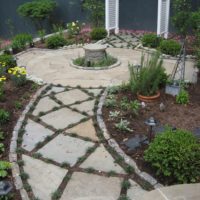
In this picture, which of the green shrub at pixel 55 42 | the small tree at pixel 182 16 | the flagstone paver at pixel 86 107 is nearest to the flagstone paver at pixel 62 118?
the flagstone paver at pixel 86 107

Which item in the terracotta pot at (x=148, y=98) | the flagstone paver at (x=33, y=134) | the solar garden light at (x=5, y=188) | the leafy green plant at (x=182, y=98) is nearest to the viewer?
the solar garden light at (x=5, y=188)

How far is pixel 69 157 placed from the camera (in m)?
4.46

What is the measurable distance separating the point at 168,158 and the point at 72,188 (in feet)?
3.75

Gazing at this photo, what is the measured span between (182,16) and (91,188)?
723 cm

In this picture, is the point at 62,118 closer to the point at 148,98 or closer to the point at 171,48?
the point at 148,98

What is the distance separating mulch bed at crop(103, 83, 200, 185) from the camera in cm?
480

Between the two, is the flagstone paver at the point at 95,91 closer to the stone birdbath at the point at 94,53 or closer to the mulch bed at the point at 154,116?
the mulch bed at the point at 154,116

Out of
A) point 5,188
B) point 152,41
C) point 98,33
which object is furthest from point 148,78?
point 98,33

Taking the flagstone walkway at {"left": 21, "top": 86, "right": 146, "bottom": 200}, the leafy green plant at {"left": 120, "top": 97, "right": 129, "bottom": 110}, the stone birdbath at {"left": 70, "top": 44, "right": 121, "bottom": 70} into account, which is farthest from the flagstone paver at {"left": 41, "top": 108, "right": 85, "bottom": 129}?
the stone birdbath at {"left": 70, "top": 44, "right": 121, "bottom": 70}

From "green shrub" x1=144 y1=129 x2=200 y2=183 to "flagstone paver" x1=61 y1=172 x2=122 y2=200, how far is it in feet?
1.76

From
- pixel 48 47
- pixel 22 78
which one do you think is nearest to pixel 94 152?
pixel 22 78

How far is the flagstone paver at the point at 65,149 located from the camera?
4449 millimetres

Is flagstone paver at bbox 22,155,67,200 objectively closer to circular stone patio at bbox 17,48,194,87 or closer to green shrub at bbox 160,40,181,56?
circular stone patio at bbox 17,48,194,87

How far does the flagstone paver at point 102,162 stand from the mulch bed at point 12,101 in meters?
0.98
